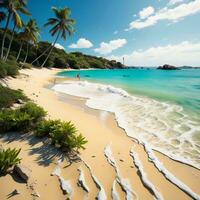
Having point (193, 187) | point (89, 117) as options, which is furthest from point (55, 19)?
point (193, 187)

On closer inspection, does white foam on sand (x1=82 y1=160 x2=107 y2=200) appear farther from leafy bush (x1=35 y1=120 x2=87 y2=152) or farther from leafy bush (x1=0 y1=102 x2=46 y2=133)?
leafy bush (x1=0 y1=102 x2=46 y2=133)

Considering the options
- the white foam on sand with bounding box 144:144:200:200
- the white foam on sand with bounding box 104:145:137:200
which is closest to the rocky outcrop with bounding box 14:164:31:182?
the white foam on sand with bounding box 104:145:137:200

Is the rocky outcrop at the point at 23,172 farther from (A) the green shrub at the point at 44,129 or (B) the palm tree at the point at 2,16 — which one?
(B) the palm tree at the point at 2,16

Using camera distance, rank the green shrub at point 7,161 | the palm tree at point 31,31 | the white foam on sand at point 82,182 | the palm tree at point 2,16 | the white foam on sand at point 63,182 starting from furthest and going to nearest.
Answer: the palm tree at point 31,31, the palm tree at point 2,16, the green shrub at point 7,161, the white foam on sand at point 82,182, the white foam on sand at point 63,182

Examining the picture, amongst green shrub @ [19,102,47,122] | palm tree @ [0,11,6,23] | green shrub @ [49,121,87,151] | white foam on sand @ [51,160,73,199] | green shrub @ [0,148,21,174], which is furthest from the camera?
palm tree @ [0,11,6,23]

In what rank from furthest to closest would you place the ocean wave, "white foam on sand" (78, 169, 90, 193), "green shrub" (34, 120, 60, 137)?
1. the ocean wave
2. "green shrub" (34, 120, 60, 137)
3. "white foam on sand" (78, 169, 90, 193)

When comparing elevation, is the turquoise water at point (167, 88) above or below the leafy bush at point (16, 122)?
below

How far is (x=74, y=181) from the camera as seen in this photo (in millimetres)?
3865

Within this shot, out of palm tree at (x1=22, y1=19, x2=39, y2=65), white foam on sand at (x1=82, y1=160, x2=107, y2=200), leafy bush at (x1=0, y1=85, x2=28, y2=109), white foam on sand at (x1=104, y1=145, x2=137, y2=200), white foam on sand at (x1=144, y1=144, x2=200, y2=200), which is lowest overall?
white foam on sand at (x1=144, y1=144, x2=200, y2=200)

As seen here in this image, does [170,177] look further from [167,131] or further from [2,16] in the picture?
[2,16]

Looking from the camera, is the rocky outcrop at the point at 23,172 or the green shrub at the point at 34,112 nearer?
the rocky outcrop at the point at 23,172

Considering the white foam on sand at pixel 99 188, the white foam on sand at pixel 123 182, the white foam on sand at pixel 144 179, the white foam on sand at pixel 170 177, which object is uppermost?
the white foam on sand at pixel 99 188

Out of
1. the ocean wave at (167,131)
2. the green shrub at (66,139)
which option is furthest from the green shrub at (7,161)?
the ocean wave at (167,131)

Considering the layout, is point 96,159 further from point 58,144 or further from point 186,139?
point 186,139
